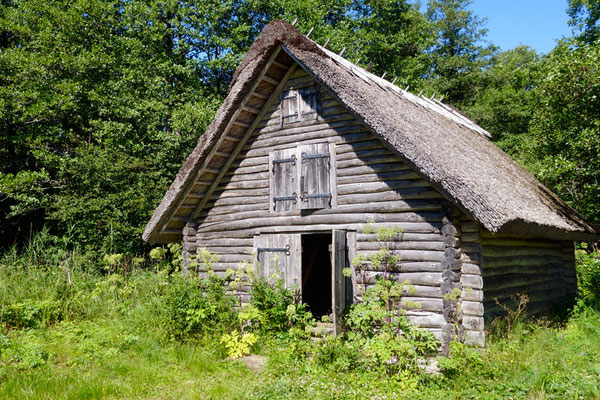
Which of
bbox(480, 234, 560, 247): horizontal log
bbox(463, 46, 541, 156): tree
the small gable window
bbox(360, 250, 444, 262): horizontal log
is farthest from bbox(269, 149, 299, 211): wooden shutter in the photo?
bbox(463, 46, 541, 156): tree

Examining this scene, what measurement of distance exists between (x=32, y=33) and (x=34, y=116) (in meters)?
3.25

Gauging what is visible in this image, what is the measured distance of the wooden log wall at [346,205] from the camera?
6742 millimetres

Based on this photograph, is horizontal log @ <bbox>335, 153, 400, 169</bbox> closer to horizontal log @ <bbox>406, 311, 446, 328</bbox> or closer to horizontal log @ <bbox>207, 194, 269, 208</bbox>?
horizontal log @ <bbox>207, 194, 269, 208</bbox>

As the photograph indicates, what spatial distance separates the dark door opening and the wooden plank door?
3.78 metres

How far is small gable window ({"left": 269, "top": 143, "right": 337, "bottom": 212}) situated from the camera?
7902 millimetres

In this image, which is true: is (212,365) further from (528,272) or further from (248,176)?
(528,272)

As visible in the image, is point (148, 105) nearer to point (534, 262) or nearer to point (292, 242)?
point (292, 242)

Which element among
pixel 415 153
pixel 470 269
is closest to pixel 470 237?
pixel 470 269

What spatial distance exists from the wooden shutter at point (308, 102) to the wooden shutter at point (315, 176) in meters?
0.63

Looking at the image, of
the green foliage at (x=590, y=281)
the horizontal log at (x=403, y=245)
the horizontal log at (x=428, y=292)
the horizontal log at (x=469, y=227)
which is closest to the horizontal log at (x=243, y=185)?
the horizontal log at (x=403, y=245)

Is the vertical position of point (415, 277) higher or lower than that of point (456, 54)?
lower

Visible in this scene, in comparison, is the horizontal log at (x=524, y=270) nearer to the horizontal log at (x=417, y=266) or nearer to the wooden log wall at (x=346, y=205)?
the horizontal log at (x=417, y=266)

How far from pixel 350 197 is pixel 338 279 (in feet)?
5.18

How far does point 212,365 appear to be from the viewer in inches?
245
